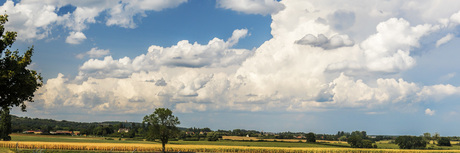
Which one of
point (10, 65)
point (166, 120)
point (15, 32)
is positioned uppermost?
point (15, 32)

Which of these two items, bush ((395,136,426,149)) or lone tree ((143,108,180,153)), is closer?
lone tree ((143,108,180,153))

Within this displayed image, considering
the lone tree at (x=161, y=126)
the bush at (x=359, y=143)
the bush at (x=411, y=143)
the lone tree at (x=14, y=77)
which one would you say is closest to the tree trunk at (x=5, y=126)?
the lone tree at (x=161, y=126)

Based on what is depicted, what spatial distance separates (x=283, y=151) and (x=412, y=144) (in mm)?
65735

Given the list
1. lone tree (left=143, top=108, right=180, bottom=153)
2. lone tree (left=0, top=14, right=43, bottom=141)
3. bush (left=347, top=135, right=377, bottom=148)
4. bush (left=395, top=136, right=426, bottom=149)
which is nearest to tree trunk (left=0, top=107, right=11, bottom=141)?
lone tree (left=143, top=108, right=180, bottom=153)

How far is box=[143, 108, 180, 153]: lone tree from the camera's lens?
8200 centimetres

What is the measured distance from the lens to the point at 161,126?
82.5m

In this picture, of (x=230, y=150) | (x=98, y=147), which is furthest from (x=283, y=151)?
(x=98, y=147)

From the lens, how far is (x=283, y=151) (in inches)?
3789

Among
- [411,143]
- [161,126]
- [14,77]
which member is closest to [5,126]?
[161,126]

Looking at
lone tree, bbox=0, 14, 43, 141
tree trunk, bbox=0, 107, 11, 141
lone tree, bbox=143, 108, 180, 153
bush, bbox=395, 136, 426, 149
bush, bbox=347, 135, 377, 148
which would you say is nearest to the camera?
lone tree, bbox=0, 14, 43, 141

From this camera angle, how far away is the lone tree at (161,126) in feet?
269

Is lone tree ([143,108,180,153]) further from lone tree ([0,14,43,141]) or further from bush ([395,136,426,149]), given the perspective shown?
bush ([395,136,426,149])

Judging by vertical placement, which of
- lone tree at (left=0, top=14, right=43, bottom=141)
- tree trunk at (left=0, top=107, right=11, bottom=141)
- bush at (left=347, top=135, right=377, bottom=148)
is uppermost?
lone tree at (left=0, top=14, right=43, bottom=141)

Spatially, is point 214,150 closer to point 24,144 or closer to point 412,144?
point 24,144
